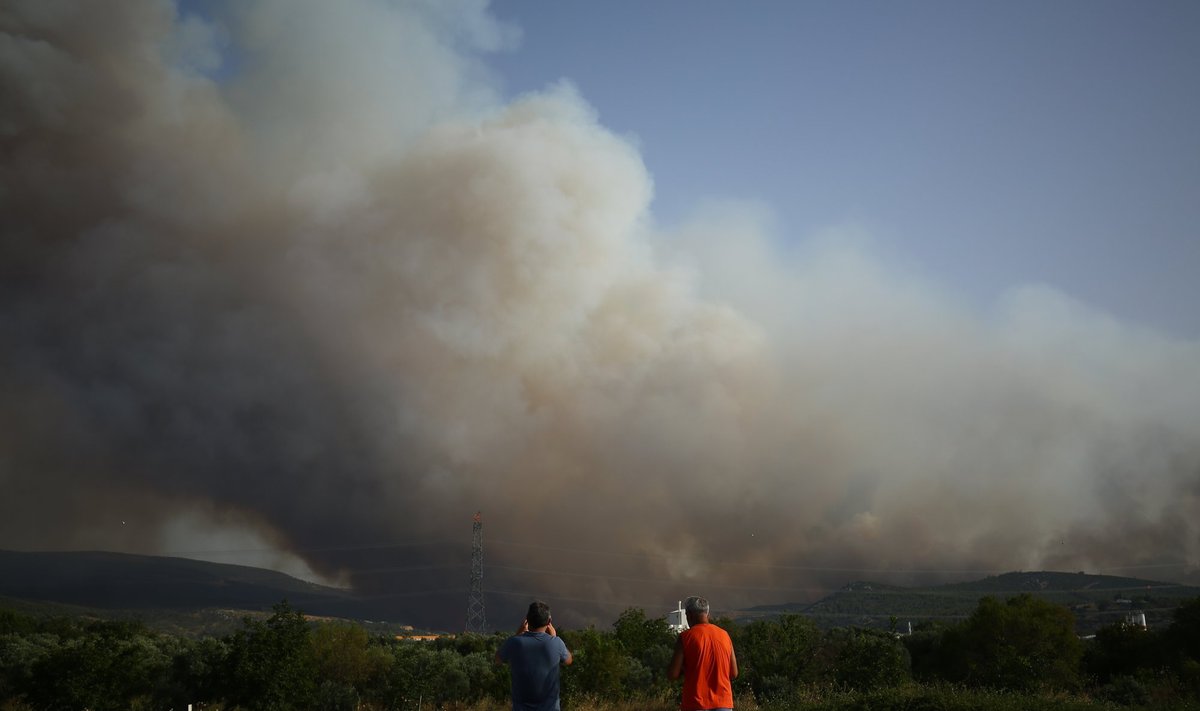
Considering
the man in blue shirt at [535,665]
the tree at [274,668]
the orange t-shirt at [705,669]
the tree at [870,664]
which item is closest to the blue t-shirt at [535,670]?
the man in blue shirt at [535,665]

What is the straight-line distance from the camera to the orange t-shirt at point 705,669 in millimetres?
12594

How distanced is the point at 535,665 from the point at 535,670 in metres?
0.07

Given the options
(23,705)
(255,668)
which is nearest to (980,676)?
(255,668)

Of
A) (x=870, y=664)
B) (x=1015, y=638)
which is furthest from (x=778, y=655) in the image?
(x=1015, y=638)

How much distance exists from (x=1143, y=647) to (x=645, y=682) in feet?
133

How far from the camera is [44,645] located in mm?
62312

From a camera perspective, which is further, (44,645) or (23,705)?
(44,645)

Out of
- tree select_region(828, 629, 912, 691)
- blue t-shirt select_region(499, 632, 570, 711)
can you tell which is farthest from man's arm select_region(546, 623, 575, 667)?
tree select_region(828, 629, 912, 691)

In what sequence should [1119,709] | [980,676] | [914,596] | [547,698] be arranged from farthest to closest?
[914,596] < [980,676] < [1119,709] < [547,698]

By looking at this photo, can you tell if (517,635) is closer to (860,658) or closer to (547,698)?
(547,698)

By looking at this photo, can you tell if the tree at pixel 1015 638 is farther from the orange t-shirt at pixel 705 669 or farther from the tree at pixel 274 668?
the orange t-shirt at pixel 705 669

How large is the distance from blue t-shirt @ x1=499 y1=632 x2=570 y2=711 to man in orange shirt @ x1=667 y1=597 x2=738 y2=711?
5.70ft

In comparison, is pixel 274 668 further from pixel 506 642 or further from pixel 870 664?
pixel 506 642

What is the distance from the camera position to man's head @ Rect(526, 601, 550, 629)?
492 inches
